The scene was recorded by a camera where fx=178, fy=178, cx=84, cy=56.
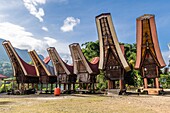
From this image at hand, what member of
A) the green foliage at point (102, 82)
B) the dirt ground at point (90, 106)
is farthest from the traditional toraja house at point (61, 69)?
the dirt ground at point (90, 106)

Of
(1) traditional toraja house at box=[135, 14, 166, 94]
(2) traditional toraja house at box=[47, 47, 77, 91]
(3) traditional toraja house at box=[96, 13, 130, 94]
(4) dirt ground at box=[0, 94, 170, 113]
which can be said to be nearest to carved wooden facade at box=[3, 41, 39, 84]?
(2) traditional toraja house at box=[47, 47, 77, 91]

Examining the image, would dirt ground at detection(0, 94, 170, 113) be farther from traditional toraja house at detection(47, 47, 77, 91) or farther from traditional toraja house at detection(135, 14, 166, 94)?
traditional toraja house at detection(47, 47, 77, 91)

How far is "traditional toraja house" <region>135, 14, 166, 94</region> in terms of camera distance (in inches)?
597

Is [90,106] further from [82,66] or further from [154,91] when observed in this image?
[82,66]

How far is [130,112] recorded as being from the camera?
246 inches

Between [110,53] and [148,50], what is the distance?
3466 millimetres

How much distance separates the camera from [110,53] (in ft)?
55.2

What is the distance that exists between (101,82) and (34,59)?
10281 millimetres

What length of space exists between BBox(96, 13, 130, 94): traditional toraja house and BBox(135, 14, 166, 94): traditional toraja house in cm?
184

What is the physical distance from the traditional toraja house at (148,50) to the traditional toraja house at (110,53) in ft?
6.04

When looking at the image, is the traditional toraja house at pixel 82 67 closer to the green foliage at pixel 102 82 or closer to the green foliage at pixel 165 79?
the green foliage at pixel 102 82

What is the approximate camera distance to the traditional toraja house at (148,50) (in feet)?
49.8

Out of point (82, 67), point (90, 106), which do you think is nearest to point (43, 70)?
point (82, 67)

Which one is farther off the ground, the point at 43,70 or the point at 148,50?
the point at 148,50
